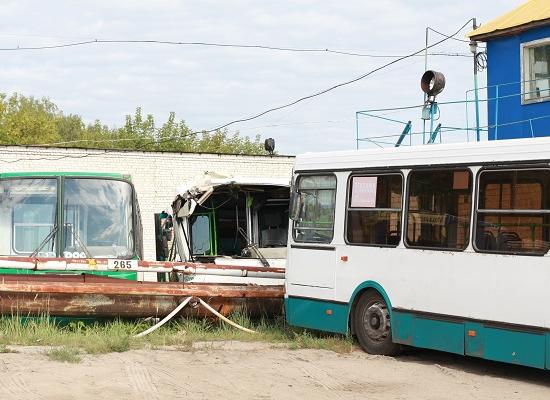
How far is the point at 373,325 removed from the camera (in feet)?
40.6

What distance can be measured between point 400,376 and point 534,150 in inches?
110

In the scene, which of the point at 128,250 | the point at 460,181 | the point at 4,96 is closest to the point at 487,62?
the point at 128,250

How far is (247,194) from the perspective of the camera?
18.0m

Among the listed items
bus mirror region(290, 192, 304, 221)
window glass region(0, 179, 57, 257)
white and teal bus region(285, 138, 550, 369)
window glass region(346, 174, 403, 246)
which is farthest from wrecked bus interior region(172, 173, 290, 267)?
window glass region(346, 174, 403, 246)

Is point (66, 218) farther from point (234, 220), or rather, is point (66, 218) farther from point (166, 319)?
point (234, 220)

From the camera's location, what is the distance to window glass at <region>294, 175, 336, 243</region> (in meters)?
13.3

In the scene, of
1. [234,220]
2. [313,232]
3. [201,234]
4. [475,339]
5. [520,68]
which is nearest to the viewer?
[475,339]

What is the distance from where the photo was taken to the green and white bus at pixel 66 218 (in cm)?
1580

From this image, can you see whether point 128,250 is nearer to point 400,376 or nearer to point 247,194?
point 247,194

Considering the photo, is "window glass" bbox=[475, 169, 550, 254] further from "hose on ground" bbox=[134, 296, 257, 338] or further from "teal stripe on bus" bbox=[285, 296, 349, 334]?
"hose on ground" bbox=[134, 296, 257, 338]

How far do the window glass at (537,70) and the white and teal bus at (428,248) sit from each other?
32.0 ft

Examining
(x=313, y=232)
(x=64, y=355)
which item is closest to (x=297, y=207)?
(x=313, y=232)

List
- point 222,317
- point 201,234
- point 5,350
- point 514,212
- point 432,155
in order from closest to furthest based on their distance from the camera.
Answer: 1. point 514,212
2. point 5,350
3. point 432,155
4. point 222,317
5. point 201,234

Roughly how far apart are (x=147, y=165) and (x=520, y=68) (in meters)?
14.5
